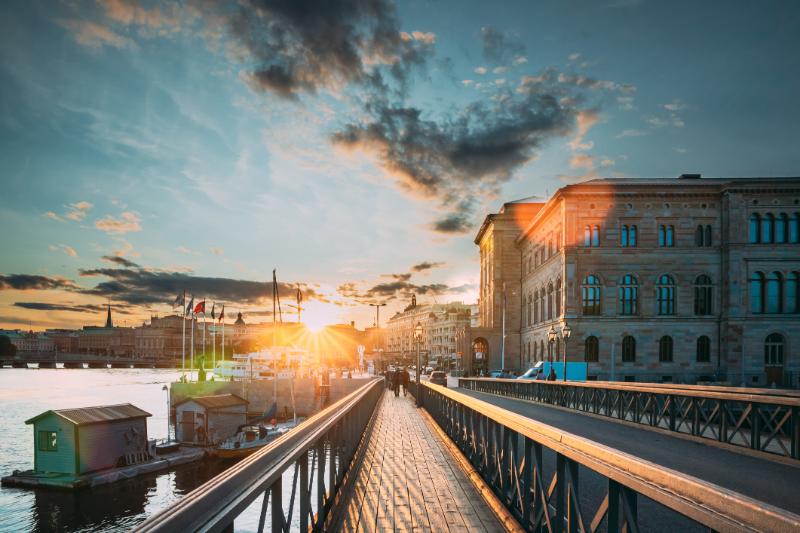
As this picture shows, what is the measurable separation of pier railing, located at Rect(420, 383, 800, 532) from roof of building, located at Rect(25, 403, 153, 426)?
3140 cm

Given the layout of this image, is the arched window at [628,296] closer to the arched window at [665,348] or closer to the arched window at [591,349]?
the arched window at [665,348]

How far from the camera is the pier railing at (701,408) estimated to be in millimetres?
11594

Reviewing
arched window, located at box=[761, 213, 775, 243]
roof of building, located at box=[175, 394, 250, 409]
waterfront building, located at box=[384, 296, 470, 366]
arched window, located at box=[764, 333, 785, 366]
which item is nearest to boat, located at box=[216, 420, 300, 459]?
roof of building, located at box=[175, 394, 250, 409]

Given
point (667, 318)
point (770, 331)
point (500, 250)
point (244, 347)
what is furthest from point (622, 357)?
point (244, 347)

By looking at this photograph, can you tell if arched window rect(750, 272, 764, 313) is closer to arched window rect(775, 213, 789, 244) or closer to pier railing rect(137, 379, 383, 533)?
arched window rect(775, 213, 789, 244)

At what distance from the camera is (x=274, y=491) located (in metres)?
3.95

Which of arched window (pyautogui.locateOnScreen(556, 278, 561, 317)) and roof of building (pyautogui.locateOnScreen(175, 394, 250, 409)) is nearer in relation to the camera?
roof of building (pyautogui.locateOnScreen(175, 394, 250, 409))

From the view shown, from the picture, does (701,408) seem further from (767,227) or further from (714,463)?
(767,227)

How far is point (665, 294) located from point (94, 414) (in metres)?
48.9

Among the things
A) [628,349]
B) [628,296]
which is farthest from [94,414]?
[628,296]

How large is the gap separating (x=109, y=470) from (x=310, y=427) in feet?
116

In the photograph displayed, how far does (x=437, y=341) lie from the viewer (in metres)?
173

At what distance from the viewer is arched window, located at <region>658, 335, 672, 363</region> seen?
53.3m

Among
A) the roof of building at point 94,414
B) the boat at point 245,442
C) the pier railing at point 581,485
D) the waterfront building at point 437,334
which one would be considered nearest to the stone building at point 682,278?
the boat at point 245,442
